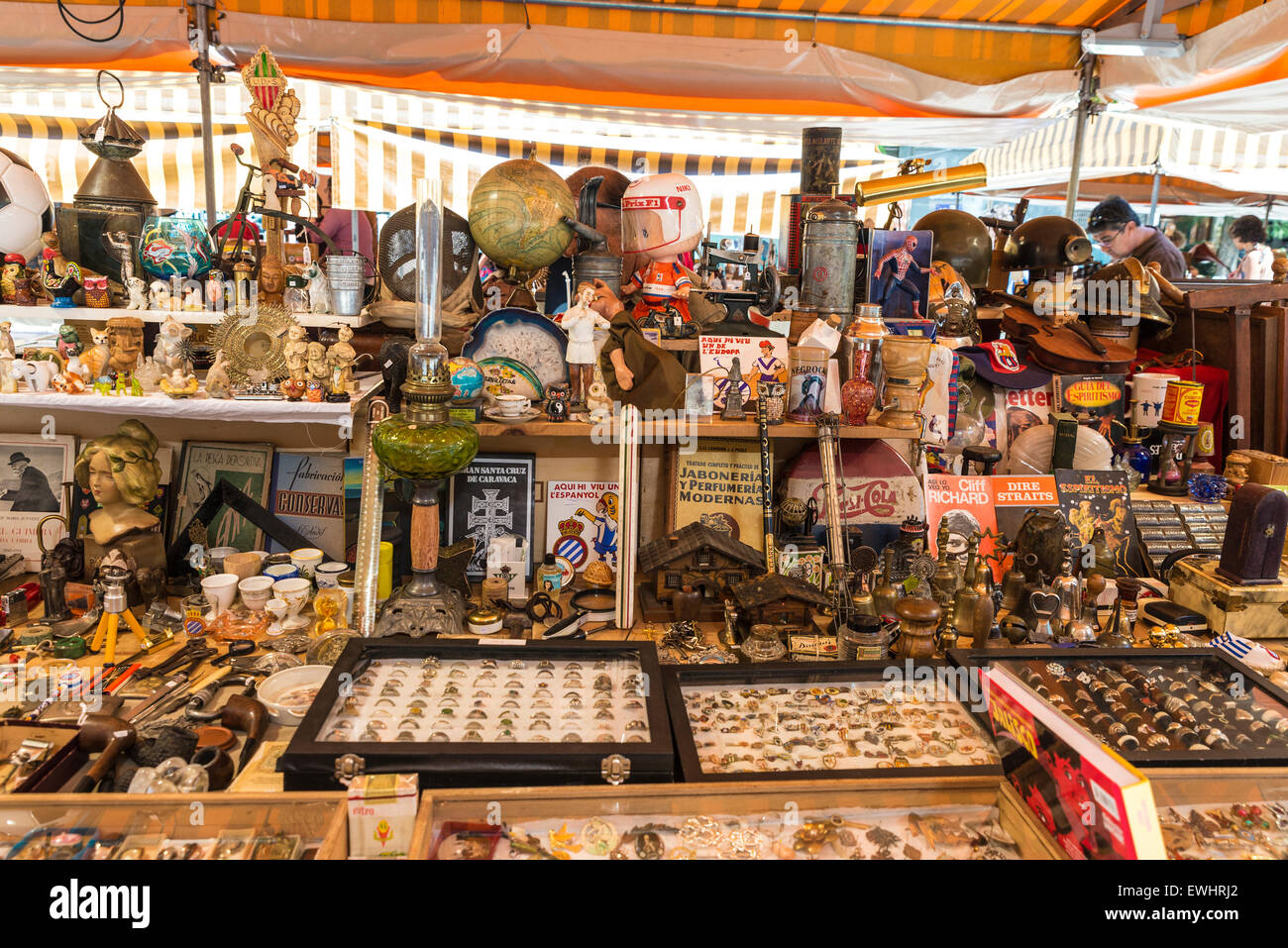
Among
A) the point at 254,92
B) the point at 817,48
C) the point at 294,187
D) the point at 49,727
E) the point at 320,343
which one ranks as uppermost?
the point at 817,48

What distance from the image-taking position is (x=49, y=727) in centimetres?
215

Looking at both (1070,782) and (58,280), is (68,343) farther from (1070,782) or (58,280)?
(1070,782)

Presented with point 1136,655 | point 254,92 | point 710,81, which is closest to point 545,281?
point 254,92

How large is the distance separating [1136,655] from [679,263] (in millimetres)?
1865

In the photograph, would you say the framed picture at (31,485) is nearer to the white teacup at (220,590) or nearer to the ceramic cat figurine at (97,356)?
the ceramic cat figurine at (97,356)

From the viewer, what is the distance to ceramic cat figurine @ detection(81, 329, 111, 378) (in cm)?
281

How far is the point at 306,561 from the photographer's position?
299cm

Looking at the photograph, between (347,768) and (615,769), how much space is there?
0.53 metres

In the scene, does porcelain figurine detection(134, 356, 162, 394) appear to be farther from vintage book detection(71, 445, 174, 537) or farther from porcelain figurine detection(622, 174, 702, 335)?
porcelain figurine detection(622, 174, 702, 335)

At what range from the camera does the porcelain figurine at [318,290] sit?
292cm

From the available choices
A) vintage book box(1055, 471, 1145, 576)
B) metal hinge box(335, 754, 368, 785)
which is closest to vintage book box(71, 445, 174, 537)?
metal hinge box(335, 754, 368, 785)

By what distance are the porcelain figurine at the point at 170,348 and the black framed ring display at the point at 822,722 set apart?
1833mm
